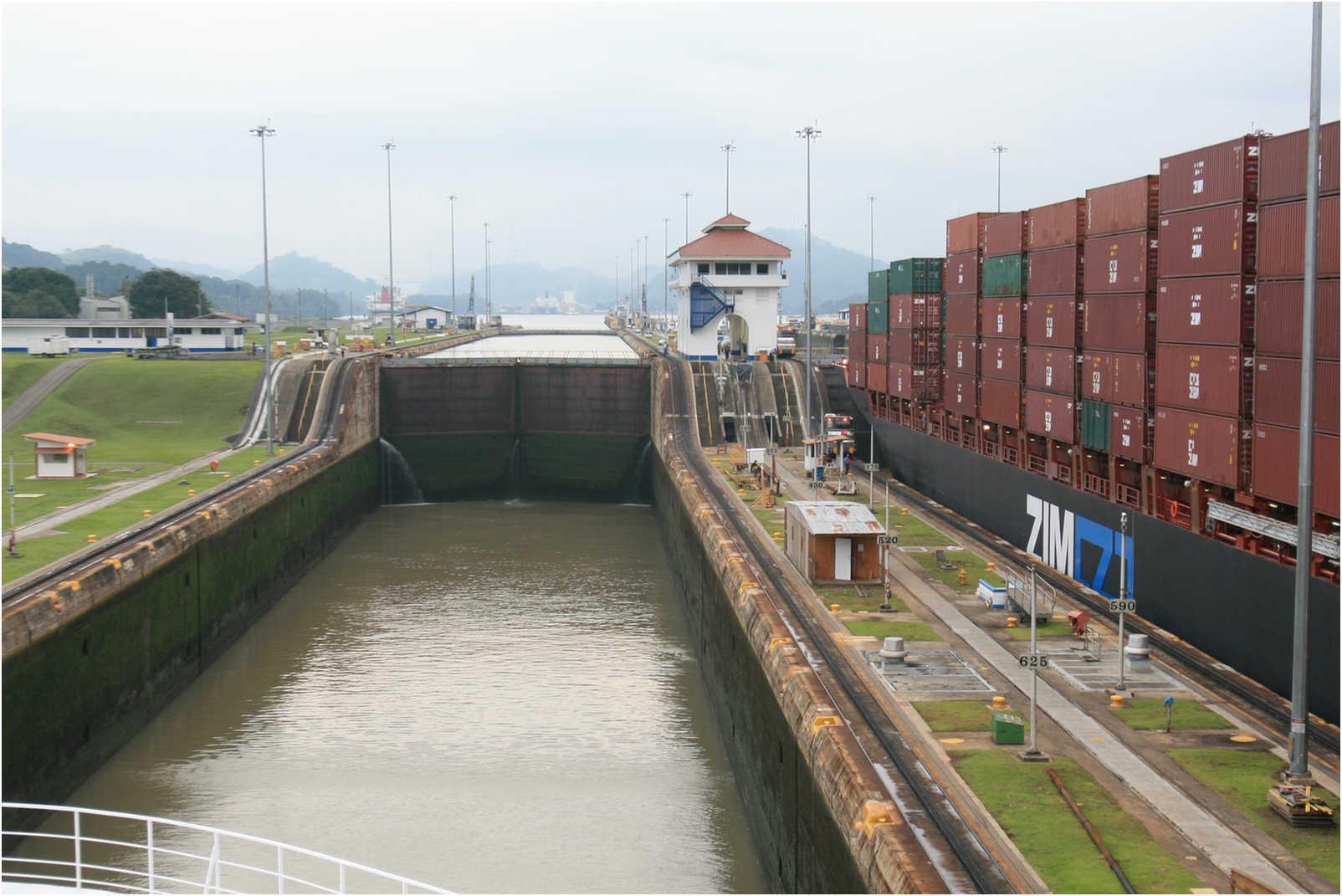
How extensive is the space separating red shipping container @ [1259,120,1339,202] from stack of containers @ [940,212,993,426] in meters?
26.0

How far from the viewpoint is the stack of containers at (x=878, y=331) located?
74062mm

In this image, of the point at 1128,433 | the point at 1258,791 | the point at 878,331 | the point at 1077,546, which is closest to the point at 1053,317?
the point at 1128,433

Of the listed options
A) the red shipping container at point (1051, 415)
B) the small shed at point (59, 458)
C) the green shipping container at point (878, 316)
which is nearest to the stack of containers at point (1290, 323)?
the red shipping container at point (1051, 415)

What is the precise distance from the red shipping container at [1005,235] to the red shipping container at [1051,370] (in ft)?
17.2

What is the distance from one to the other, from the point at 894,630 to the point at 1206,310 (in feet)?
38.3

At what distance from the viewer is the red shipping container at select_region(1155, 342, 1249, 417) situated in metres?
32.4

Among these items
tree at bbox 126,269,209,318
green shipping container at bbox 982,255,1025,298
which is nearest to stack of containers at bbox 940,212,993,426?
green shipping container at bbox 982,255,1025,298

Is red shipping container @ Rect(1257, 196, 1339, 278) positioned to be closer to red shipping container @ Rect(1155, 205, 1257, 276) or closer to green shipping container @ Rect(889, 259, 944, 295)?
red shipping container @ Rect(1155, 205, 1257, 276)

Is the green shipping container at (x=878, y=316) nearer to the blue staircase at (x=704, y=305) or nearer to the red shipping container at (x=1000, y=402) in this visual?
the red shipping container at (x=1000, y=402)

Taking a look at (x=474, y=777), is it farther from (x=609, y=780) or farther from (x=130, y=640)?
(x=130, y=640)

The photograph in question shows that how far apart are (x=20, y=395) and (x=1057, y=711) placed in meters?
75.7

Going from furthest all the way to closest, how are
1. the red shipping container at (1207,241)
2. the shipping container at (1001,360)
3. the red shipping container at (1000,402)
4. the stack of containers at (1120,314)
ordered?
the shipping container at (1001,360), the red shipping container at (1000,402), the stack of containers at (1120,314), the red shipping container at (1207,241)

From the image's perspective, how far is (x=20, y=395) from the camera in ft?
279

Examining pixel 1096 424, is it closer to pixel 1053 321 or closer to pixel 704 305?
pixel 1053 321
